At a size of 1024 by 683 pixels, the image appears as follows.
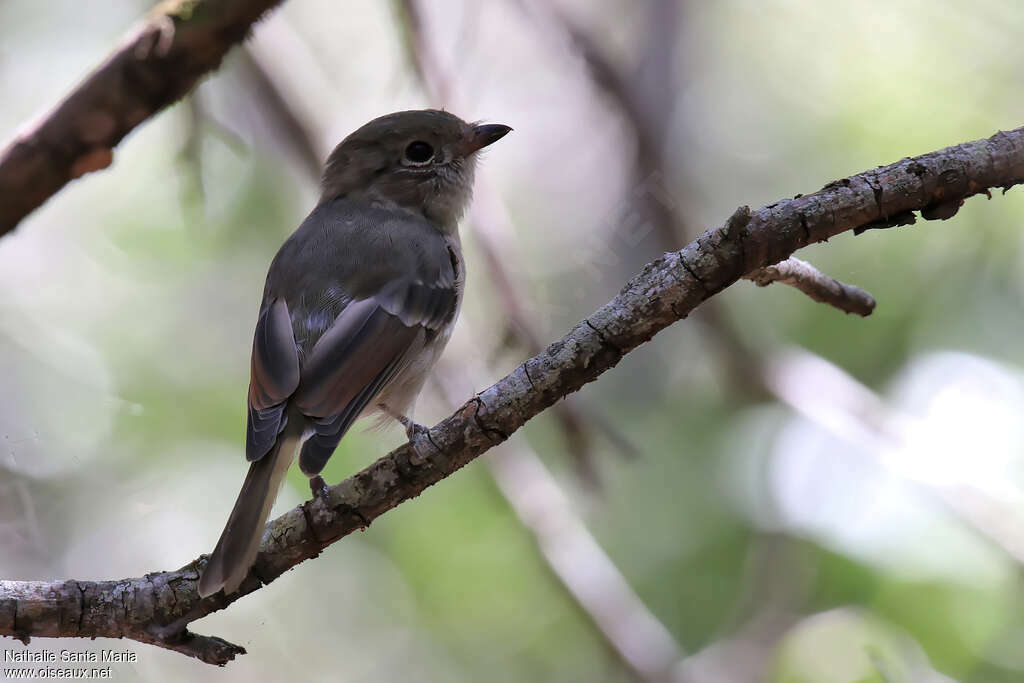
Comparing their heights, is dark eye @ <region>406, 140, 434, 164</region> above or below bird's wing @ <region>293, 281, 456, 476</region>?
above

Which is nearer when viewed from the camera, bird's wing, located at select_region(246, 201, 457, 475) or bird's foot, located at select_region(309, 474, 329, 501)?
bird's foot, located at select_region(309, 474, 329, 501)

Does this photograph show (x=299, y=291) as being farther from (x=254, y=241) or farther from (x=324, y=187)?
(x=254, y=241)

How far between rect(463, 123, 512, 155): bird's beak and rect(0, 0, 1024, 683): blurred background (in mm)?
114

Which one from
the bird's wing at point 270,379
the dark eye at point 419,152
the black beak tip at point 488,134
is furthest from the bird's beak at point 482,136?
the bird's wing at point 270,379

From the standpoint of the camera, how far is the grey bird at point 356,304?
3.39 m

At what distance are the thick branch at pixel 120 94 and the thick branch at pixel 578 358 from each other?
1230 mm

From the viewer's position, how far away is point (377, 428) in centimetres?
427

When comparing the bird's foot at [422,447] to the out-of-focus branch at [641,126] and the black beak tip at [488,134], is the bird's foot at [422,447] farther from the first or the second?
the black beak tip at [488,134]

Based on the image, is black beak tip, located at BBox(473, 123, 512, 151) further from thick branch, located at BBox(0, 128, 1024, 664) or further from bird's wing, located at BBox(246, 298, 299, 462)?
thick branch, located at BBox(0, 128, 1024, 664)

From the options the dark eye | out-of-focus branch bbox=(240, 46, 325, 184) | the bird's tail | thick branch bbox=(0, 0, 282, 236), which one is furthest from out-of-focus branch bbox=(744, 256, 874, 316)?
out-of-focus branch bbox=(240, 46, 325, 184)

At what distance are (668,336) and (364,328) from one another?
228cm

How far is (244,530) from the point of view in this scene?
116 inches

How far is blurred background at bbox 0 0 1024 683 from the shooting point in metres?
4.44

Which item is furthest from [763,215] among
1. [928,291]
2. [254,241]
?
[254,241]
